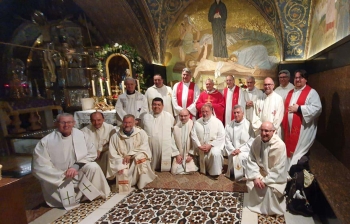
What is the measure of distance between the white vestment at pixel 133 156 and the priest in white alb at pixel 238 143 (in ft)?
5.52

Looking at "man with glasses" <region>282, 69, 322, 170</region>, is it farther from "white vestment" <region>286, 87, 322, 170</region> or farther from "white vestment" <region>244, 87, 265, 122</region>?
"white vestment" <region>244, 87, 265, 122</region>

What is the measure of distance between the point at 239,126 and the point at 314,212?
2.00 metres

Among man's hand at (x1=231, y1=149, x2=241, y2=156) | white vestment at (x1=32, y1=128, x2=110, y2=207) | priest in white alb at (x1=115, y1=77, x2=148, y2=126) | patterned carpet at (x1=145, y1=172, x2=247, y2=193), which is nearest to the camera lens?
white vestment at (x1=32, y1=128, x2=110, y2=207)

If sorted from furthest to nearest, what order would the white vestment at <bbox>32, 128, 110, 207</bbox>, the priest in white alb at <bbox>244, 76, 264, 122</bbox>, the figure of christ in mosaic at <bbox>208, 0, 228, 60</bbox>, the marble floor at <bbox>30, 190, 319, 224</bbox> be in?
the figure of christ in mosaic at <bbox>208, 0, 228, 60</bbox>
the priest in white alb at <bbox>244, 76, 264, 122</bbox>
the white vestment at <bbox>32, 128, 110, 207</bbox>
the marble floor at <bbox>30, 190, 319, 224</bbox>

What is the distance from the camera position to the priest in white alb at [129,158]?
4102 millimetres

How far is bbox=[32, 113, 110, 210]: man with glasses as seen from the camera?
350 centimetres

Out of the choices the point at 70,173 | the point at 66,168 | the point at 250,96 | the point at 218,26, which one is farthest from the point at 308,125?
the point at 218,26

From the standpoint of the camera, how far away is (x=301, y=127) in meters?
4.28

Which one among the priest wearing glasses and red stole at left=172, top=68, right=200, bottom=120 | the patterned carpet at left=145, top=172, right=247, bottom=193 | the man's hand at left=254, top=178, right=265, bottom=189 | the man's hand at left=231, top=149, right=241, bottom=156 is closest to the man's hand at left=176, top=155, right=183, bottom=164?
the patterned carpet at left=145, top=172, right=247, bottom=193

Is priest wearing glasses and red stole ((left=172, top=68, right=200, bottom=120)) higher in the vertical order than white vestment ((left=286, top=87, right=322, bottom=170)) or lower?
higher

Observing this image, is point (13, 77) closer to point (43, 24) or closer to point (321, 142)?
point (43, 24)

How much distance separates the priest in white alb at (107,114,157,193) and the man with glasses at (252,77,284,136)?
2.51 metres

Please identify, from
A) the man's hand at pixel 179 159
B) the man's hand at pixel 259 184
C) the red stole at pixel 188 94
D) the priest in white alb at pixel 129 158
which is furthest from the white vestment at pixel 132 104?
the man's hand at pixel 259 184

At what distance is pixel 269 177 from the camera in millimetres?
3143
